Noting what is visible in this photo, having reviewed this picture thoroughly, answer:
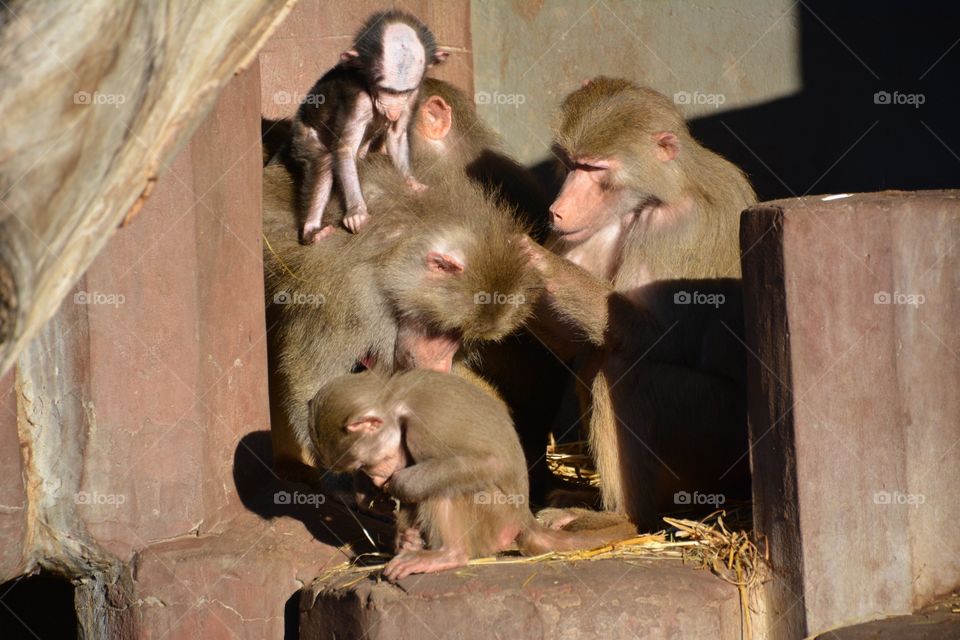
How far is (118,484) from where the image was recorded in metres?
3.93

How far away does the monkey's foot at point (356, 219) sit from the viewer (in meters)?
4.38

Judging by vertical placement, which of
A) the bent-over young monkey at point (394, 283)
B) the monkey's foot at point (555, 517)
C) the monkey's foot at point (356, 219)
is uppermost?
the monkey's foot at point (356, 219)

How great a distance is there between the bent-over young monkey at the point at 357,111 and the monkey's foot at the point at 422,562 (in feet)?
4.22

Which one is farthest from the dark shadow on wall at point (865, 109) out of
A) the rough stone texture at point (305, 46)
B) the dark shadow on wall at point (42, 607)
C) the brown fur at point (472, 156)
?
the dark shadow on wall at point (42, 607)

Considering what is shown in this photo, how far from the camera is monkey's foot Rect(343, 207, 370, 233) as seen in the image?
4.38m

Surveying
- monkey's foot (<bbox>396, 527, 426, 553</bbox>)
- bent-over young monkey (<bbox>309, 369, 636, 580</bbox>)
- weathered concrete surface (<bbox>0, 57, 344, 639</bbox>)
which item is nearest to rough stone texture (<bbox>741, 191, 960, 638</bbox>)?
bent-over young monkey (<bbox>309, 369, 636, 580</bbox>)

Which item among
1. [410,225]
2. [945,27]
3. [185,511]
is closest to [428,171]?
[410,225]

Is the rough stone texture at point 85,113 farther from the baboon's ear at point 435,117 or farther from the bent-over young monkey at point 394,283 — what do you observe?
the baboon's ear at point 435,117

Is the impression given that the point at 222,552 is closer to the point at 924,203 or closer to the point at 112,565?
the point at 112,565

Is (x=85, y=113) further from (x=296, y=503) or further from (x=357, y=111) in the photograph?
(x=296, y=503)

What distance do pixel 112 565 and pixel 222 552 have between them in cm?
36

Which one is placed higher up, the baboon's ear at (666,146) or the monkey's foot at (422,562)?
the baboon's ear at (666,146)

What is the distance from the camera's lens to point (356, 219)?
439 centimetres

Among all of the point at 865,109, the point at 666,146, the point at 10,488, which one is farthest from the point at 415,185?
the point at 865,109
